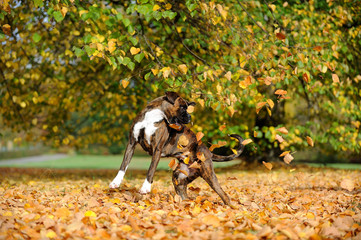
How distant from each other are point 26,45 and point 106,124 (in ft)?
17.3

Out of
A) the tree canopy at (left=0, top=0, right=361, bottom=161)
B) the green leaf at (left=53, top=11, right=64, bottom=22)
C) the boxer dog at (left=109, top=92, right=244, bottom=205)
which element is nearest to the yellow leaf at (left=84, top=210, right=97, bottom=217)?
the boxer dog at (left=109, top=92, right=244, bottom=205)

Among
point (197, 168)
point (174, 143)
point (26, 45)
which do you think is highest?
point (26, 45)

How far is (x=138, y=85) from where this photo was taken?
877 cm

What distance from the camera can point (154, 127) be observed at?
12.7 feet

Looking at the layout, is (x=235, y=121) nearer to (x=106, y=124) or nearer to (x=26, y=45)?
(x=106, y=124)

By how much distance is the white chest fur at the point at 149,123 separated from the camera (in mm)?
3886

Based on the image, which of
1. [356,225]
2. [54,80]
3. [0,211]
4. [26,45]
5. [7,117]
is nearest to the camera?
[356,225]

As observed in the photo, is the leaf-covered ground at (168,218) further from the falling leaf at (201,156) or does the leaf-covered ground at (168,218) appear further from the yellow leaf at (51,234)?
the falling leaf at (201,156)

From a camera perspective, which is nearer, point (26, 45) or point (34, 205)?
point (34, 205)

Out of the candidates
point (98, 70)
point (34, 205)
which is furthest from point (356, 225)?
point (98, 70)

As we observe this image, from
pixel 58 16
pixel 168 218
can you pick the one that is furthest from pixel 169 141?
pixel 58 16

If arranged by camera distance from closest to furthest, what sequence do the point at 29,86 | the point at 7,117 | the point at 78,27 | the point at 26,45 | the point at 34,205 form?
the point at 34,205
the point at 26,45
the point at 78,27
the point at 7,117
the point at 29,86

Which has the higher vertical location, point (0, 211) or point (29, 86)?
point (29, 86)

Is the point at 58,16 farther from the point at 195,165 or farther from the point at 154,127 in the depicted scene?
the point at 195,165
